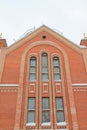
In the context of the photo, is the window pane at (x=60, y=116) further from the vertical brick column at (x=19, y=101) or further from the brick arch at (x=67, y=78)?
the vertical brick column at (x=19, y=101)

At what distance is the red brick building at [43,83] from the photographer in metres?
14.6

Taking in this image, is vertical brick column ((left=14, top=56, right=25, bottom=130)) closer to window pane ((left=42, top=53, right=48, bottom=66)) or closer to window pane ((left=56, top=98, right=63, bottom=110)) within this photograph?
window pane ((left=42, top=53, right=48, bottom=66))

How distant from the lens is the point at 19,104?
15.2 meters

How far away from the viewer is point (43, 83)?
16531mm

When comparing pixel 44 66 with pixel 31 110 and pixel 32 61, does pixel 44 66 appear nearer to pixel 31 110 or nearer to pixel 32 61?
pixel 32 61

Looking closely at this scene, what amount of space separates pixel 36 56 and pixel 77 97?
497 centimetres

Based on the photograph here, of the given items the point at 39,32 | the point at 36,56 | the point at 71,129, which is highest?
the point at 39,32

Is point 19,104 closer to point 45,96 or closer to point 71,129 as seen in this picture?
point 45,96

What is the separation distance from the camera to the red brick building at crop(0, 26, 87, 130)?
48.0ft

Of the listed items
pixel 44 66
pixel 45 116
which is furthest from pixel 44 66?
pixel 45 116

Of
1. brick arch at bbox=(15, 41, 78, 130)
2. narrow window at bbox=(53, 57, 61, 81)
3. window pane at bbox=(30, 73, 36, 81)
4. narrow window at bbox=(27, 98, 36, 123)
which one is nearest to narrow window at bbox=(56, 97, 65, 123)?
brick arch at bbox=(15, 41, 78, 130)

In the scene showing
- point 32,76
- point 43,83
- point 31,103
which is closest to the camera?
point 31,103

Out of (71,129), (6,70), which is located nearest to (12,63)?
(6,70)

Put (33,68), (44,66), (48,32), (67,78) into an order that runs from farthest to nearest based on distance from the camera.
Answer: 1. (48,32)
2. (44,66)
3. (33,68)
4. (67,78)
